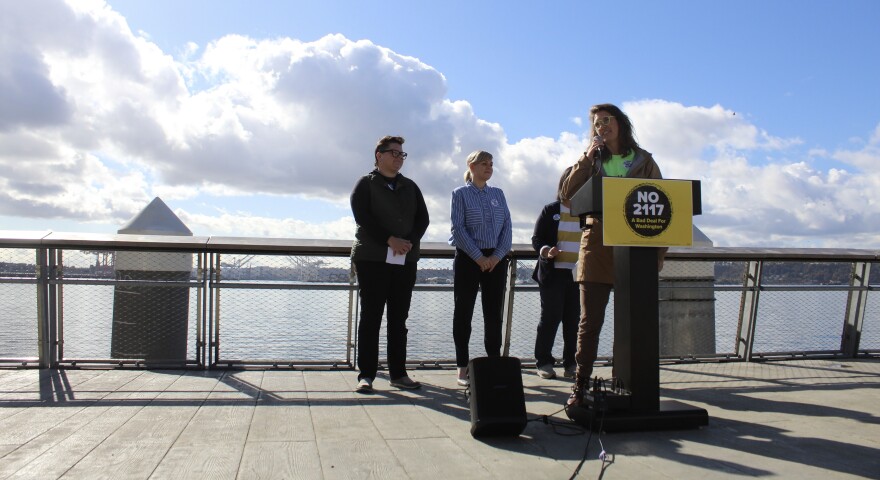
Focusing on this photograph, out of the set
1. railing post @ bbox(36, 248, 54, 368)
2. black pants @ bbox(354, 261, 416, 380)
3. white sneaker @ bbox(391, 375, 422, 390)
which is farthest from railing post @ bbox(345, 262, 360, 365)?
railing post @ bbox(36, 248, 54, 368)

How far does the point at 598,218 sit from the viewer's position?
380 cm

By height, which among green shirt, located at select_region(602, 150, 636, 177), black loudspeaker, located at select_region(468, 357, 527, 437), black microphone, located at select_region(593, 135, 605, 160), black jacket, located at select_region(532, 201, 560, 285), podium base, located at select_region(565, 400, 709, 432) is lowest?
podium base, located at select_region(565, 400, 709, 432)

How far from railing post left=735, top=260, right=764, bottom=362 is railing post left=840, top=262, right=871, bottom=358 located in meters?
1.08

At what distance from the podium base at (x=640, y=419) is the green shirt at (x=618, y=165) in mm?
1319

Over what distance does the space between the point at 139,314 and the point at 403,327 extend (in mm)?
2325

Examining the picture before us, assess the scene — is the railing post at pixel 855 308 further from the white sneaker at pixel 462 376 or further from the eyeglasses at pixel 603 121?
the eyeglasses at pixel 603 121

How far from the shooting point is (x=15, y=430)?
11.2 ft

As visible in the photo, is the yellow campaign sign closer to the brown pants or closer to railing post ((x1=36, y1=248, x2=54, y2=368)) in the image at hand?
the brown pants

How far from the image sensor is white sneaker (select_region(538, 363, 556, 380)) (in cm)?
544

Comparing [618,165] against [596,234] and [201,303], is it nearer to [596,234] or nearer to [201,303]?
[596,234]

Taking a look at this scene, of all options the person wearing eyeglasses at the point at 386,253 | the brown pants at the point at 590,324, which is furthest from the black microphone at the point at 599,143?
the person wearing eyeglasses at the point at 386,253

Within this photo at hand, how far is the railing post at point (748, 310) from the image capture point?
660 cm

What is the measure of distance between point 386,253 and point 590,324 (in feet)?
5.33

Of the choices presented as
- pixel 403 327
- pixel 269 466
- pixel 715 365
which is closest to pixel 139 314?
pixel 403 327
